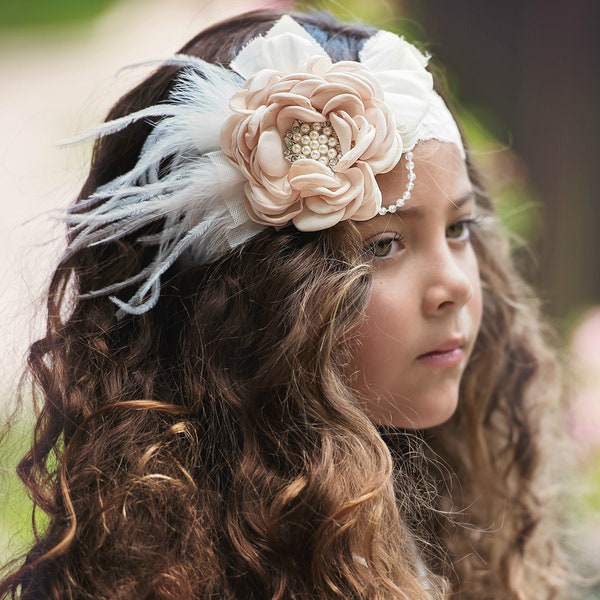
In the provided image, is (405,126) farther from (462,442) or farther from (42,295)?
(462,442)

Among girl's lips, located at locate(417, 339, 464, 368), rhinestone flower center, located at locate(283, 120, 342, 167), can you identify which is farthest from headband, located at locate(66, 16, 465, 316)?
Result: girl's lips, located at locate(417, 339, 464, 368)

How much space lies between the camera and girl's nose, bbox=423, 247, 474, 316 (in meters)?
1.17

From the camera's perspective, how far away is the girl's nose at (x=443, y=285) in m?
1.17

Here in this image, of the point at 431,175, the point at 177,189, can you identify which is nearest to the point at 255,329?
the point at 177,189

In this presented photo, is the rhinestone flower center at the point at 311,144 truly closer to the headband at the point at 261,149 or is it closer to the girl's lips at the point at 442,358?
the headband at the point at 261,149

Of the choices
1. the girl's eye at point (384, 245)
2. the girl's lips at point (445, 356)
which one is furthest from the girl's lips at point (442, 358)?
the girl's eye at point (384, 245)

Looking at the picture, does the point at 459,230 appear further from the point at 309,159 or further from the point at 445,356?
the point at 309,159

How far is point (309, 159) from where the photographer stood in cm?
106

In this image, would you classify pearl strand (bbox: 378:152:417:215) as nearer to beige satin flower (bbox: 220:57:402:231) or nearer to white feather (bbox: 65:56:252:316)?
beige satin flower (bbox: 220:57:402:231)

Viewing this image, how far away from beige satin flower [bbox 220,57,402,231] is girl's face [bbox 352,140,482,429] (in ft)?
0.23

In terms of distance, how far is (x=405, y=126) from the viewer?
113cm

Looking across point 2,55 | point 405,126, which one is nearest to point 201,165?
point 405,126

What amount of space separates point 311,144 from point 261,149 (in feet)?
0.23

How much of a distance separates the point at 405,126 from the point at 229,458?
52 centimetres
